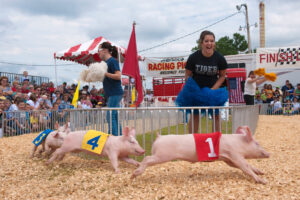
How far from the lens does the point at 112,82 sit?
4348 millimetres

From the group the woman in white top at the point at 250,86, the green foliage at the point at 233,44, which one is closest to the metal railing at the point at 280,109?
the woman in white top at the point at 250,86

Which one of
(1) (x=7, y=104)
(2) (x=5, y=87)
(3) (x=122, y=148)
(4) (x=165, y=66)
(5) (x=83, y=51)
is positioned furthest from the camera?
(4) (x=165, y=66)

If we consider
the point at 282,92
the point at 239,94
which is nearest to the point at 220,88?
the point at 239,94

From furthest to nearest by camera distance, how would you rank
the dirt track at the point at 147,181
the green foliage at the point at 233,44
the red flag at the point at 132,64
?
the green foliage at the point at 233,44, the red flag at the point at 132,64, the dirt track at the point at 147,181

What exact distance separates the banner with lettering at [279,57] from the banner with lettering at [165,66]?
12.3 ft

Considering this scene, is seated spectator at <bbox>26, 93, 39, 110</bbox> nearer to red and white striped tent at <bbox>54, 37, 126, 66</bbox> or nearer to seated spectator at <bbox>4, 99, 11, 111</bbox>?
seated spectator at <bbox>4, 99, 11, 111</bbox>

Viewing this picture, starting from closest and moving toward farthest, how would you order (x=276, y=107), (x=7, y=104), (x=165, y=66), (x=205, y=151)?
(x=205, y=151)
(x=7, y=104)
(x=276, y=107)
(x=165, y=66)

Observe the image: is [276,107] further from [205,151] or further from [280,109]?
[205,151]

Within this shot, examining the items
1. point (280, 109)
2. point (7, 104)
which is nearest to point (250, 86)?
point (280, 109)

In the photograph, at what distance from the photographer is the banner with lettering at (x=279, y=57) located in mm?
12580

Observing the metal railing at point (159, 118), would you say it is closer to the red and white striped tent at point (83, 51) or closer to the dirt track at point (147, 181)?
the dirt track at point (147, 181)

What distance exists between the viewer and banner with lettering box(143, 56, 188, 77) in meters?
14.4

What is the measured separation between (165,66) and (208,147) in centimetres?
1219

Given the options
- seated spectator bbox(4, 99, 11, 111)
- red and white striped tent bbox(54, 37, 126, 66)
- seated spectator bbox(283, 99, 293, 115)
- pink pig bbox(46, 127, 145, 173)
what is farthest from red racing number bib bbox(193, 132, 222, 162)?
seated spectator bbox(283, 99, 293, 115)
